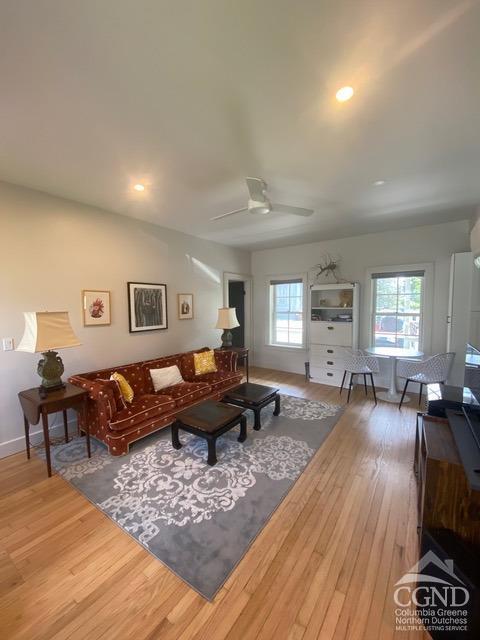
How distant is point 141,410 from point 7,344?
1.53m

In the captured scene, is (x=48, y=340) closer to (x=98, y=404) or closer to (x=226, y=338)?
(x=98, y=404)

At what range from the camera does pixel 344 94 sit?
5.08ft

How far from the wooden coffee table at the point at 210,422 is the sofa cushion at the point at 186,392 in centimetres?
39

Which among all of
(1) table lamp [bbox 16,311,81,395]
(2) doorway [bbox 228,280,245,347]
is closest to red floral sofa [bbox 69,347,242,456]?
(1) table lamp [bbox 16,311,81,395]

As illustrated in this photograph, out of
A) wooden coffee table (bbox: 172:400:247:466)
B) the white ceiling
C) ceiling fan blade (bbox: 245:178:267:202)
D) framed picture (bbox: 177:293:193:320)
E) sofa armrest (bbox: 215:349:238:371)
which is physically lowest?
wooden coffee table (bbox: 172:400:247:466)

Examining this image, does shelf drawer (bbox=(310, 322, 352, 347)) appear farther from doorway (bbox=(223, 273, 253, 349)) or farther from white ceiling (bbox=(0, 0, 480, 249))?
white ceiling (bbox=(0, 0, 480, 249))

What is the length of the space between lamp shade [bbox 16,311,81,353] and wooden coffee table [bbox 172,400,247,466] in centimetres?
136

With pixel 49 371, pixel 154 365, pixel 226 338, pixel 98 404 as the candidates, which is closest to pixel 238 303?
pixel 226 338

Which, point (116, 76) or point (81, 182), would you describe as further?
point (81, 182)

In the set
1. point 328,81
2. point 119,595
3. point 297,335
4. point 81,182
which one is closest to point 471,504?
point 119,595

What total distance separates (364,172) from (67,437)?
4.24 metres

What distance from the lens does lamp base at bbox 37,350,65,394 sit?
2.58 meters

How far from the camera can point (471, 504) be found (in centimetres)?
137

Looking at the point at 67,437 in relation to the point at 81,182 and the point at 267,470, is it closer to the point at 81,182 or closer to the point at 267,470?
the point at 267,470
